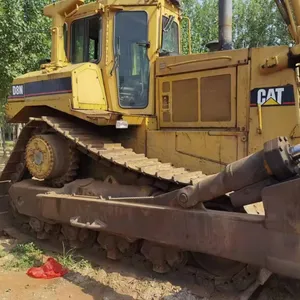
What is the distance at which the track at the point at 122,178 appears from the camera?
4219 millimetres

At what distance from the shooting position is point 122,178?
200 inches

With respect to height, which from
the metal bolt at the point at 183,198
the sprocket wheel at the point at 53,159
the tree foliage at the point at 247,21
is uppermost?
the tree foliage at the point at 247,21

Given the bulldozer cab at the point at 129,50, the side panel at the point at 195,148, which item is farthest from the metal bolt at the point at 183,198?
the bulldozer cab at the point at 129,50

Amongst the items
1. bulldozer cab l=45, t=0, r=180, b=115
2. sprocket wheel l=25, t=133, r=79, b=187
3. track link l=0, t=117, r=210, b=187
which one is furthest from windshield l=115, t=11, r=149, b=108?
sprocket wheel l=25, t=133, r=79, b=187

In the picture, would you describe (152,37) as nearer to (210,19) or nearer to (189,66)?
(189,66)

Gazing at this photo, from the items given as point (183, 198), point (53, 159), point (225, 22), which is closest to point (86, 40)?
point (53, 159)

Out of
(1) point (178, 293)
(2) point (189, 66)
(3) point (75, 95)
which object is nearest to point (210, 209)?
(1) point (178, 293)

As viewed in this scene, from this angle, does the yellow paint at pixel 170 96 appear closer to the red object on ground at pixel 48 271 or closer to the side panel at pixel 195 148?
the side panel at pixel 195 148

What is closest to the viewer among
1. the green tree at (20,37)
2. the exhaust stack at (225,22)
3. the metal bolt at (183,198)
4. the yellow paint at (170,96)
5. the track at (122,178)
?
the metal bolt at (183,198)

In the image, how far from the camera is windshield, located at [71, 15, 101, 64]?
220 inches

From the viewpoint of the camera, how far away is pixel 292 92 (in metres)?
4.31

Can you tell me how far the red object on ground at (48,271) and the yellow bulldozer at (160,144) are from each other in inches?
20.1

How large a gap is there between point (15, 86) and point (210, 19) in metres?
18.4

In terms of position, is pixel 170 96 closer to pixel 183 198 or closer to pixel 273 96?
pixel 273 96
